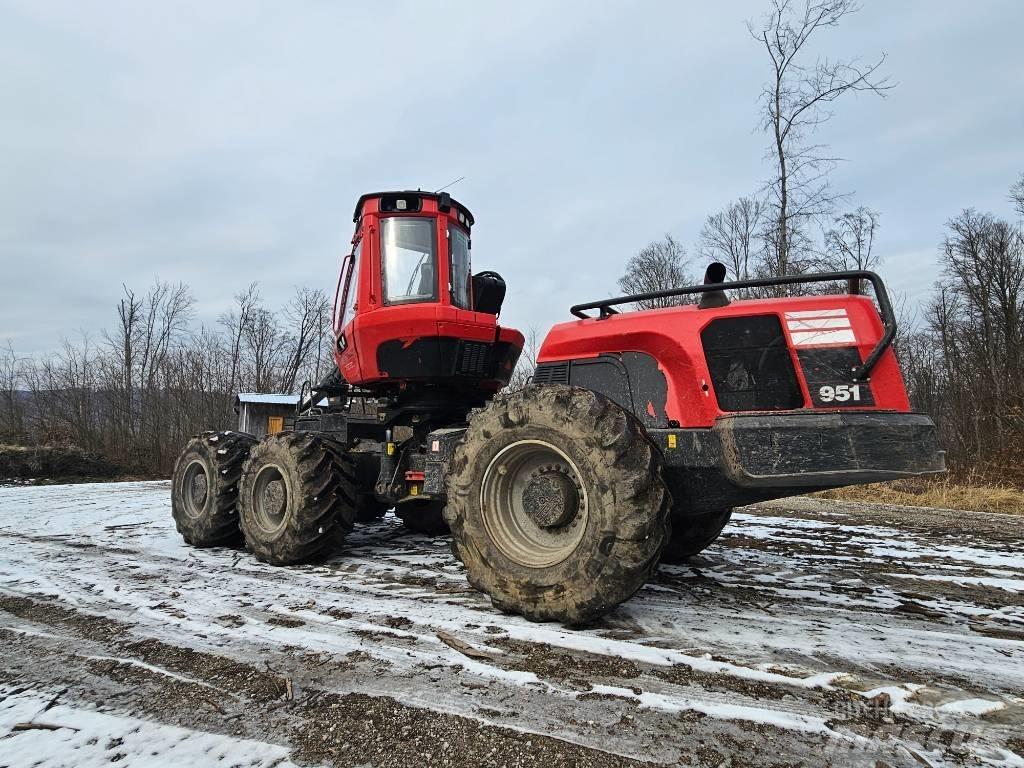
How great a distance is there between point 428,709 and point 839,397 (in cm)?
253

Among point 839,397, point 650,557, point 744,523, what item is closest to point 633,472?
point 650,557

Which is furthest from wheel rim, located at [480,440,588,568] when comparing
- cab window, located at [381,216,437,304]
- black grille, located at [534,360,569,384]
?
cab window, located at [381,216,437,304]

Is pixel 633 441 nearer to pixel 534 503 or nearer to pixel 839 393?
pixel 534 503

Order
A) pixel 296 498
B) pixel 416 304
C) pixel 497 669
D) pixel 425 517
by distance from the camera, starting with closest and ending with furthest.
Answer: pixel 497 669 → pixel 296 498 → pixel 416 304 → pixel 425 517

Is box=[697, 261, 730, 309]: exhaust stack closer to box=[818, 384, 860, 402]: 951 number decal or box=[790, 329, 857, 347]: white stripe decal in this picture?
box=[790, 329, 857, 347]: white stripe decal

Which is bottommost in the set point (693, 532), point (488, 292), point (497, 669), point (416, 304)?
point (497, 669)

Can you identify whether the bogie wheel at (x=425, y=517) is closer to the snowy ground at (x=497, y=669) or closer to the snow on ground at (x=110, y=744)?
the snowy ground at (x=497, y=669)

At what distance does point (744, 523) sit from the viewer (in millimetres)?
7238

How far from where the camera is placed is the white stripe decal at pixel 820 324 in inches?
122

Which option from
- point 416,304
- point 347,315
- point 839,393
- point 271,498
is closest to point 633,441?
point 839,393

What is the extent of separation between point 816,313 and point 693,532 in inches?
85.8

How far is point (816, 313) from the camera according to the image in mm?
3143

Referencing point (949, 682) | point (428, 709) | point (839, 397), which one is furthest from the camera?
point (839, 397)

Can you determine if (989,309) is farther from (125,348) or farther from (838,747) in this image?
(125,348)
